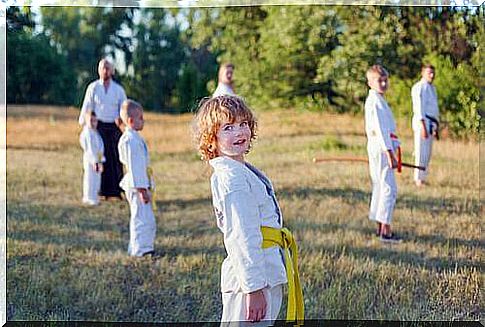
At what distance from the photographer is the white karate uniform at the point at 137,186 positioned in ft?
19.4

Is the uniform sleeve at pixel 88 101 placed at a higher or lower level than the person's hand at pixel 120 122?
higher

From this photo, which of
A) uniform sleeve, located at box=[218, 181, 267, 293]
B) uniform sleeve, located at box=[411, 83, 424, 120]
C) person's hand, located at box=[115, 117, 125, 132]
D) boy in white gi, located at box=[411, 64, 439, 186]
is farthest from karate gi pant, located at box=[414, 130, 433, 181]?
uniform sleeve, located at box=[218, 181, 267, 293]

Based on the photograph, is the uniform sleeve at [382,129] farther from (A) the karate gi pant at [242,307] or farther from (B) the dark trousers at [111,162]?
(A) the karate gi pant at [242,307]

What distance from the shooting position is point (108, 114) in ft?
20.9

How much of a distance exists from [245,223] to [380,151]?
9.23 feet

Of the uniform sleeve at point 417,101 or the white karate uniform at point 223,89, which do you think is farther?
the white karate uniform at point 223,89

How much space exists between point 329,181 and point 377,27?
1133 millimetres

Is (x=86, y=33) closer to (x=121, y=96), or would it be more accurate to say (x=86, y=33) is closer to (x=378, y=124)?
(x=121, y=96)

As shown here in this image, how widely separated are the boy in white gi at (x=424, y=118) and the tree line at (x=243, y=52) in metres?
0.05

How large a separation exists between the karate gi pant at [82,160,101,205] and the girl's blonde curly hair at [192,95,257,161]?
2.89 meters

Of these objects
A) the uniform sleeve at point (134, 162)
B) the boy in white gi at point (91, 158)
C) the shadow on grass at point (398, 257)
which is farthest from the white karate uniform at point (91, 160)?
the shadow on grass at point (398, 257)

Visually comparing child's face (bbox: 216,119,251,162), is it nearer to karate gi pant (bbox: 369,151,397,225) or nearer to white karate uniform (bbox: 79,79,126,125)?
karate gi pant (bbox: 369,151,397,225)

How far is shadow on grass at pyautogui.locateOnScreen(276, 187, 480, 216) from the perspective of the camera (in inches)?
237

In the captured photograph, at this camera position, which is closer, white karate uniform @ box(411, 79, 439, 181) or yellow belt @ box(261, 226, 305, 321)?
yellow belt @ box(261, 226, 305, 321)
